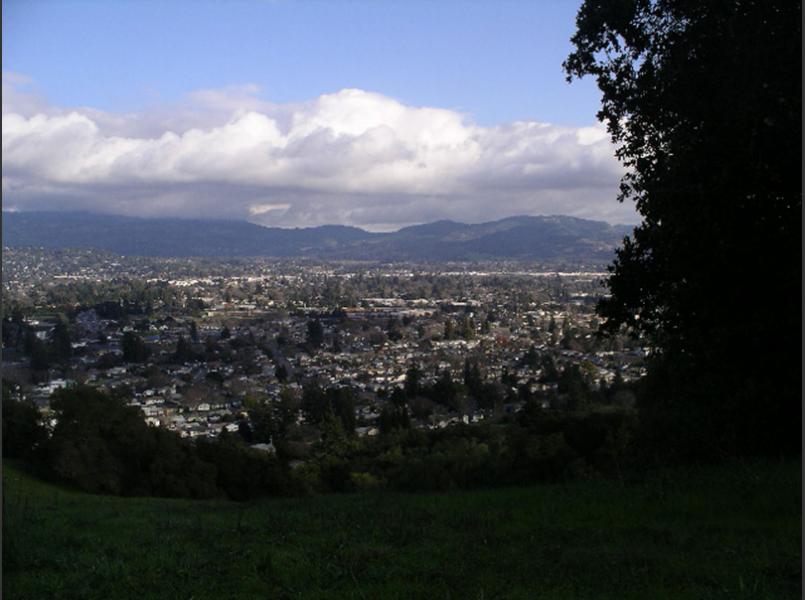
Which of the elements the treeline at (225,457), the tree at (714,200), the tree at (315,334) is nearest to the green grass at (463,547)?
the tree at (714,200)

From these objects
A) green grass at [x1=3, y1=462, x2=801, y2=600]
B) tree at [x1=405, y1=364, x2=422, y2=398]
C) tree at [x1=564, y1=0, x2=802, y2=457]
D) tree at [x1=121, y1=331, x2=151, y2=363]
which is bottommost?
tree at [x1=405, y1=364, x2=422, y2=398]

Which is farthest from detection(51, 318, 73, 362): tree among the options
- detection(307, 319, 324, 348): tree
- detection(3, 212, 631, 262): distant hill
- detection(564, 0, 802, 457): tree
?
detection(3, 212, 631, 262): distant hill

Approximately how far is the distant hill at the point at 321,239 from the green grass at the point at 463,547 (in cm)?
10732

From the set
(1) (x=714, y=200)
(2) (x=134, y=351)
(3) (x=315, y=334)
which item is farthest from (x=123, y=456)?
(3) (x=315, y=334)

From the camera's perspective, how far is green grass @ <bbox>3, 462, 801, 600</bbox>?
5121 millimetres

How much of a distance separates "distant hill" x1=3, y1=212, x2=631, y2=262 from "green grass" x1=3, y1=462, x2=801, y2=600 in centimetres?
10732

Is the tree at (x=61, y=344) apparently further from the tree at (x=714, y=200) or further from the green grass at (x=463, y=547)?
the tree at (x=714, y=200)

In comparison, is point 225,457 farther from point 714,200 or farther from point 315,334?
point 315,334

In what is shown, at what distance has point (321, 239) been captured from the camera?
19525 centimetres

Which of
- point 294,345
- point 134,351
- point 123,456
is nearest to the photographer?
point 123,456

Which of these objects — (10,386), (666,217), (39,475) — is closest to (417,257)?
(10,386)

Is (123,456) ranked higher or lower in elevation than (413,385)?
higher

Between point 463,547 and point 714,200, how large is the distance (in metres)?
4.65

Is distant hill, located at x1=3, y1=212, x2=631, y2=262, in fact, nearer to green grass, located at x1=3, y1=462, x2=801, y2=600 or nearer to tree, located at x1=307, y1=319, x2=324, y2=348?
tree, located at x1=307, y1=319, x2=324, y2=348
